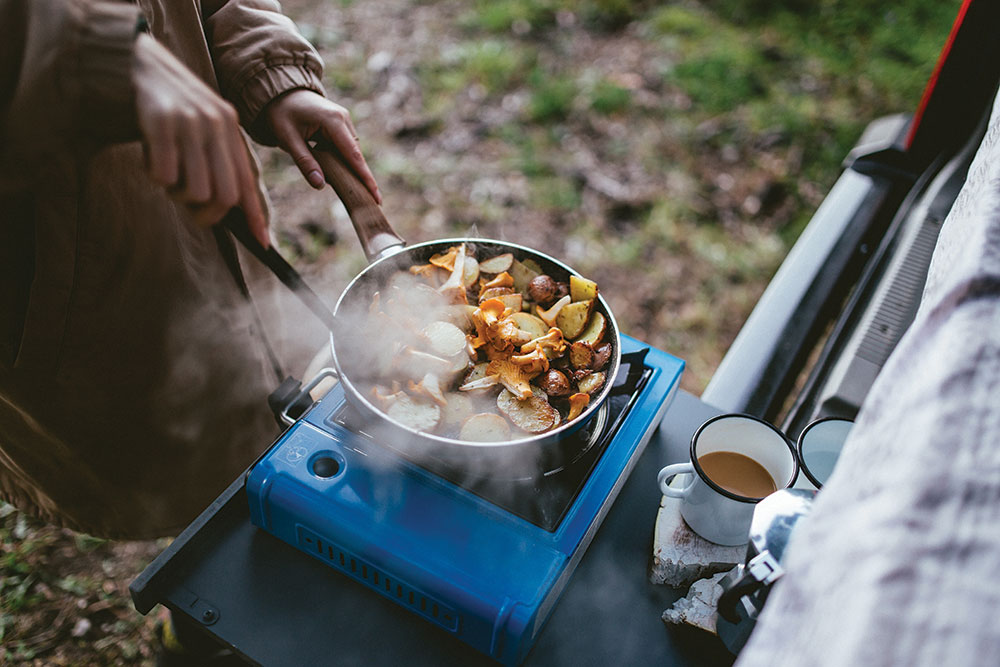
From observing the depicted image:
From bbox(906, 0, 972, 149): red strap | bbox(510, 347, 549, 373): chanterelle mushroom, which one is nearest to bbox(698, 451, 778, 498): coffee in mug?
bbox(510, 347, 549, 373): chanterelle mushroom

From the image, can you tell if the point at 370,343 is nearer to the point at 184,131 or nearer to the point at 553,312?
the point at 553,312

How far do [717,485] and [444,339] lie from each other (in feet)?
1.94

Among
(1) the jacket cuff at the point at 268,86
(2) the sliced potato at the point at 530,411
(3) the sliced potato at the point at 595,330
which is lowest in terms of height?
(2) the sliced potato at the point at 530,411

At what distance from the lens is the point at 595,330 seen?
1.30 metres

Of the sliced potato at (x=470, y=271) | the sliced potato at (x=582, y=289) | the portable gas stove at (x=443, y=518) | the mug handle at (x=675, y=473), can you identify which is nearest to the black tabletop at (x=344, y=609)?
the portable gas stove at (x=443, y=518)

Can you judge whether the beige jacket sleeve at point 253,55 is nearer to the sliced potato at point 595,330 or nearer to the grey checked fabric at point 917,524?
the sliced potato at point 595,330

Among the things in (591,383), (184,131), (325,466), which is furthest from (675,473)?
(184,131)

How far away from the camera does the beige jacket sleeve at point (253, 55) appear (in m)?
1.50

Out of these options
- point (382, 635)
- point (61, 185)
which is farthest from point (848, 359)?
point (61, 185)

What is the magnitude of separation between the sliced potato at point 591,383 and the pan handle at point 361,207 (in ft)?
1.56

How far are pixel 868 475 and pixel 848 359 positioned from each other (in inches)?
49.0

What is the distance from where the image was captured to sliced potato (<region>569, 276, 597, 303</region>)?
132 centimetres

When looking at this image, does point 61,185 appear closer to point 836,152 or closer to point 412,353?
point 412,353

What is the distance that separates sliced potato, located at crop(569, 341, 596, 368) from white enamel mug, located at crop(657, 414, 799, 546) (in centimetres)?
26
